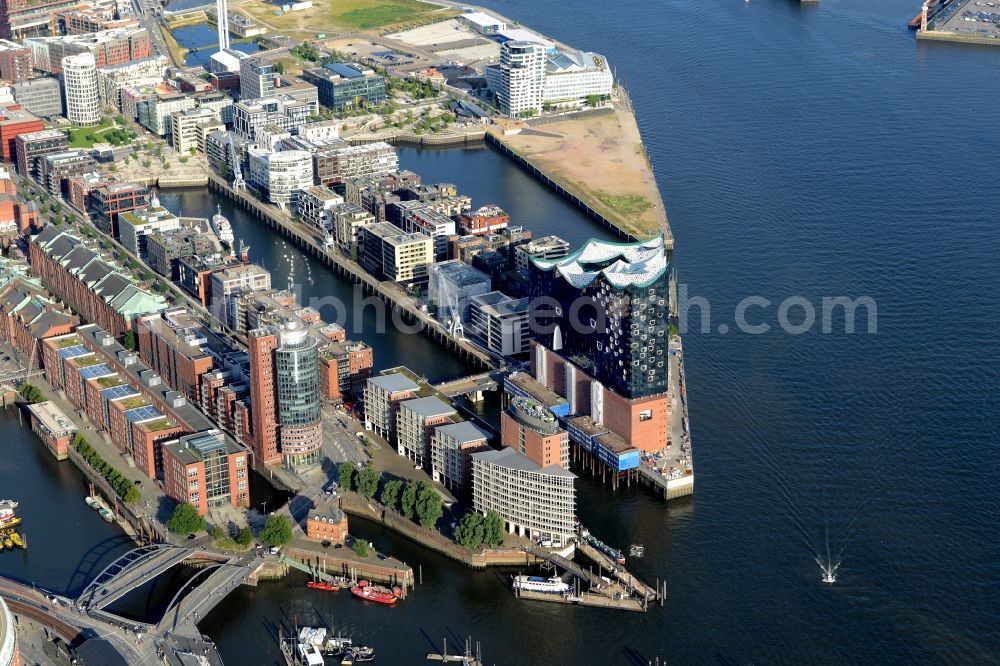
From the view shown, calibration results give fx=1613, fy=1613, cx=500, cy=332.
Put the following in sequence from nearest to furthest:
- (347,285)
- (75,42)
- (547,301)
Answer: (547,301) < (347,285) < (75,42)

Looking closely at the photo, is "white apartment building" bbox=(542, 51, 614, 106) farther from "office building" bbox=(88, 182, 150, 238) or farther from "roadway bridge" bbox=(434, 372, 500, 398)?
"roadway bridge" bbox=(434, 372, 500, 398)

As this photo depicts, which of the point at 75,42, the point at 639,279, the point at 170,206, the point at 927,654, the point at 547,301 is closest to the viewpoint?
the point at 927,654

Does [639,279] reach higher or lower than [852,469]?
higher

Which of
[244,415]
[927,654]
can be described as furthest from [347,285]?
[927,654]

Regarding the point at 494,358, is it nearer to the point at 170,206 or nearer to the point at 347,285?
the point at 347,285

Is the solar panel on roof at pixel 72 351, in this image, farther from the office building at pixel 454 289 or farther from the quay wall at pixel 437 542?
the office building at pixel 454 289

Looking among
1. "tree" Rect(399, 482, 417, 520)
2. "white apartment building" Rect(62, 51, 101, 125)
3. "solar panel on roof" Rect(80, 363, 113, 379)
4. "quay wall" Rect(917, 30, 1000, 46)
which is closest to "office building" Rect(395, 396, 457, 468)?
"tree" Rect(399, 482, 417, 520)

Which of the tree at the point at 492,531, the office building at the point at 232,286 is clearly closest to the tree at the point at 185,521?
the tree at the point at 492,531
